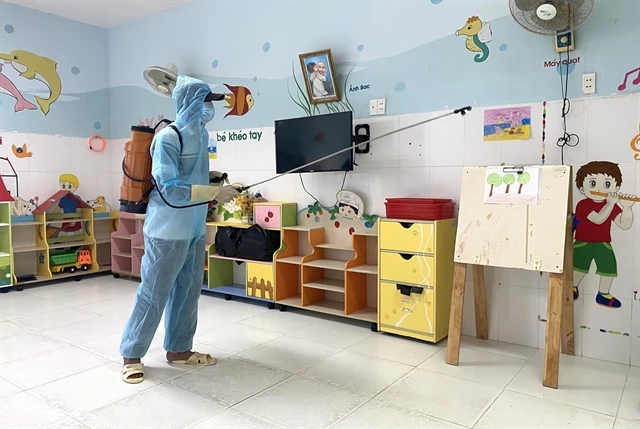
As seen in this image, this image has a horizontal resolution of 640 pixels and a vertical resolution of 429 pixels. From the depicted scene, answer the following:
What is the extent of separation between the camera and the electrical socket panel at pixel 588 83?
3.15 m

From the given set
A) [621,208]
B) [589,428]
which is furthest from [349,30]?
[589,428]

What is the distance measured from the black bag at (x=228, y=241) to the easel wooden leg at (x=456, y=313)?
2.32 metres

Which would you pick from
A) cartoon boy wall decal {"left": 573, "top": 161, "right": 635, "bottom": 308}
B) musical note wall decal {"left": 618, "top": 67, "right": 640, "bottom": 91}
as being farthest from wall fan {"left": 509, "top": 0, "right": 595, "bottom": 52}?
cartoon boy wall decal {"left": 573, "top": 161, "right": 635, "bottom": 308}

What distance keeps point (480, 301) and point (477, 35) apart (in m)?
1.93

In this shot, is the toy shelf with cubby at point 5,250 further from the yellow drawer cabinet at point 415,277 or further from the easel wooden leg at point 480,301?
the easel wooden leg at point 480,301

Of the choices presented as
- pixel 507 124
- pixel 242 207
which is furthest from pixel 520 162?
pixel 242 207

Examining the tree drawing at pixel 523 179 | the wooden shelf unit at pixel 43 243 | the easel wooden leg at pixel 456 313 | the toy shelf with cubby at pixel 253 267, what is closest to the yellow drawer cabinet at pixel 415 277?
the easel wooden leg at pixel 456 313

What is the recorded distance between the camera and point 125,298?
493 centimetres

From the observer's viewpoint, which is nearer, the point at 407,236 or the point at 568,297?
the point at 568,297

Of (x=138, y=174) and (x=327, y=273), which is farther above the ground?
(x=138, y=174)

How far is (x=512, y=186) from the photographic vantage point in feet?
9.70

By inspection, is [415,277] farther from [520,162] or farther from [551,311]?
[520,162]

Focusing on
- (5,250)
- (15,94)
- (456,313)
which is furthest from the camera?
(15,94)

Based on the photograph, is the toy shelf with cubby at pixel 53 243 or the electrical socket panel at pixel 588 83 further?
the toy shelf with cubby at pixel 53 243
